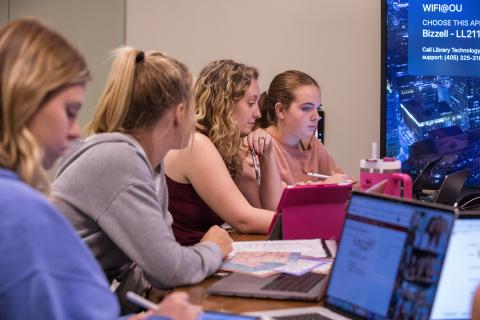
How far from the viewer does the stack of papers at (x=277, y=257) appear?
5.20 feet

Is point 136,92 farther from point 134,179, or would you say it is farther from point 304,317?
point 304,317

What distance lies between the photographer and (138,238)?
1.41 meters

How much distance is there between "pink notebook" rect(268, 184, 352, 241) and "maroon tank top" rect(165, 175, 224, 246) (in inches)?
12.9

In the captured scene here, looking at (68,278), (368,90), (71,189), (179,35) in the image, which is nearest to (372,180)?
(71,189)

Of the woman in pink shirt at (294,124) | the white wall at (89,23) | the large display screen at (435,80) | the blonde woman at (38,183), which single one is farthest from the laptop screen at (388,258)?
the white wall at (89,23)

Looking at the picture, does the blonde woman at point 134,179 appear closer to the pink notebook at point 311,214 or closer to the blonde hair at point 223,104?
the pink notebook at point 311,214

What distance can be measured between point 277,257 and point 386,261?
56 centimetres

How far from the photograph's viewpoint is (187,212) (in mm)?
2219

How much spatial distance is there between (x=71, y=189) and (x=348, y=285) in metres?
0.68

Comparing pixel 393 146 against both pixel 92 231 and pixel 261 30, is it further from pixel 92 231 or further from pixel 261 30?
pixel 92 231

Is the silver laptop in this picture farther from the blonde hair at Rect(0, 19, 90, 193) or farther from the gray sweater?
the blonde hair at Rect(0, 19, 90, 193)

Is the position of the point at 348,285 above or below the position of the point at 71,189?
below

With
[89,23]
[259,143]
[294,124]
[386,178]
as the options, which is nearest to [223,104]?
[259,143]

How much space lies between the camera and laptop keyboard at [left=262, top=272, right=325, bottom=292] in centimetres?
142
